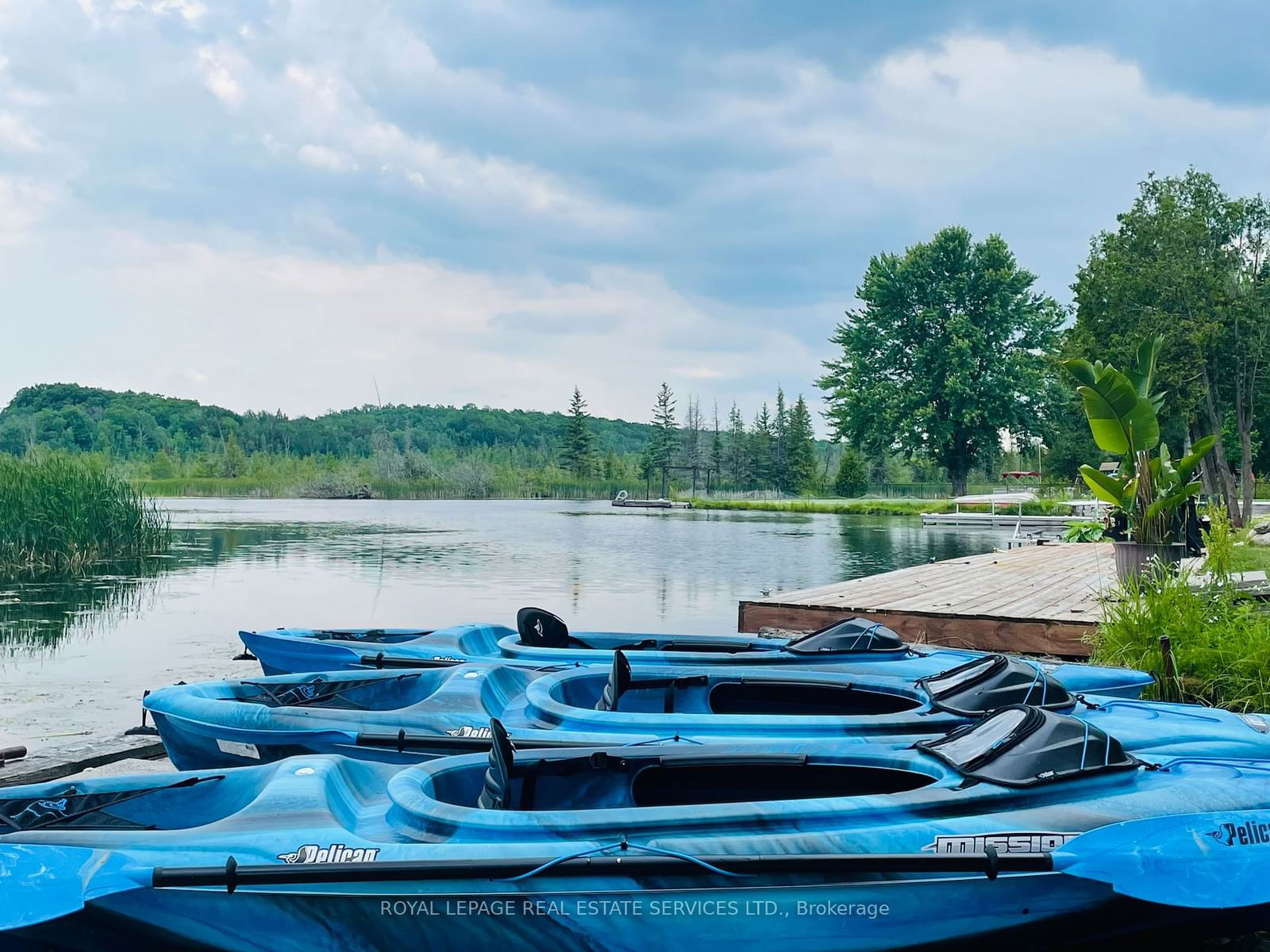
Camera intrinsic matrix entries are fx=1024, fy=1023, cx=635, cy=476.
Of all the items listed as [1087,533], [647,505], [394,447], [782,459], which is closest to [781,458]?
[782,459]

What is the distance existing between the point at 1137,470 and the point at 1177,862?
26.7ft

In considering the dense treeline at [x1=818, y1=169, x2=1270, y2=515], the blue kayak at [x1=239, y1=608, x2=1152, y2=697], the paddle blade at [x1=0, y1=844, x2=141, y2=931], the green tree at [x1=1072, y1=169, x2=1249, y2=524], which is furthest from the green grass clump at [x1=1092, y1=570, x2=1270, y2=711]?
the dense treeline at [x1=818, y1=169, x2=1270, y2=515]

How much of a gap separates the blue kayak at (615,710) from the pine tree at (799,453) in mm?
65876

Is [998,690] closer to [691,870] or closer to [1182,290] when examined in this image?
[691,870]

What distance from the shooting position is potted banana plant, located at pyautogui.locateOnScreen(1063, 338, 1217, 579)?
10.1 meters

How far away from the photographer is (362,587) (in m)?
17.8

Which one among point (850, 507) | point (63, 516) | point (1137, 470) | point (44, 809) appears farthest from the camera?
point (850, 507)

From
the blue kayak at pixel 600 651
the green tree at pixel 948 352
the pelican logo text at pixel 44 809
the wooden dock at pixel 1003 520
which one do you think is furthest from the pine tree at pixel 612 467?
the pelican logo text at pixel 44 809

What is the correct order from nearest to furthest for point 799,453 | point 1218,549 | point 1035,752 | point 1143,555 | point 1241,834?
point 1241,834, point 1035,752, point 1218,549, point 1143,555, point 799,453

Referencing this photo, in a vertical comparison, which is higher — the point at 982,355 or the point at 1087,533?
the point at 982,355

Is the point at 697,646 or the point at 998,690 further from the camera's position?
the point at 697,646

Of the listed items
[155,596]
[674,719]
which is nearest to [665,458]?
[155,596]

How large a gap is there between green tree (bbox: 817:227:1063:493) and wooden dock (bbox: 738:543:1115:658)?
34385mm

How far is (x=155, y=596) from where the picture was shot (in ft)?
51.8
